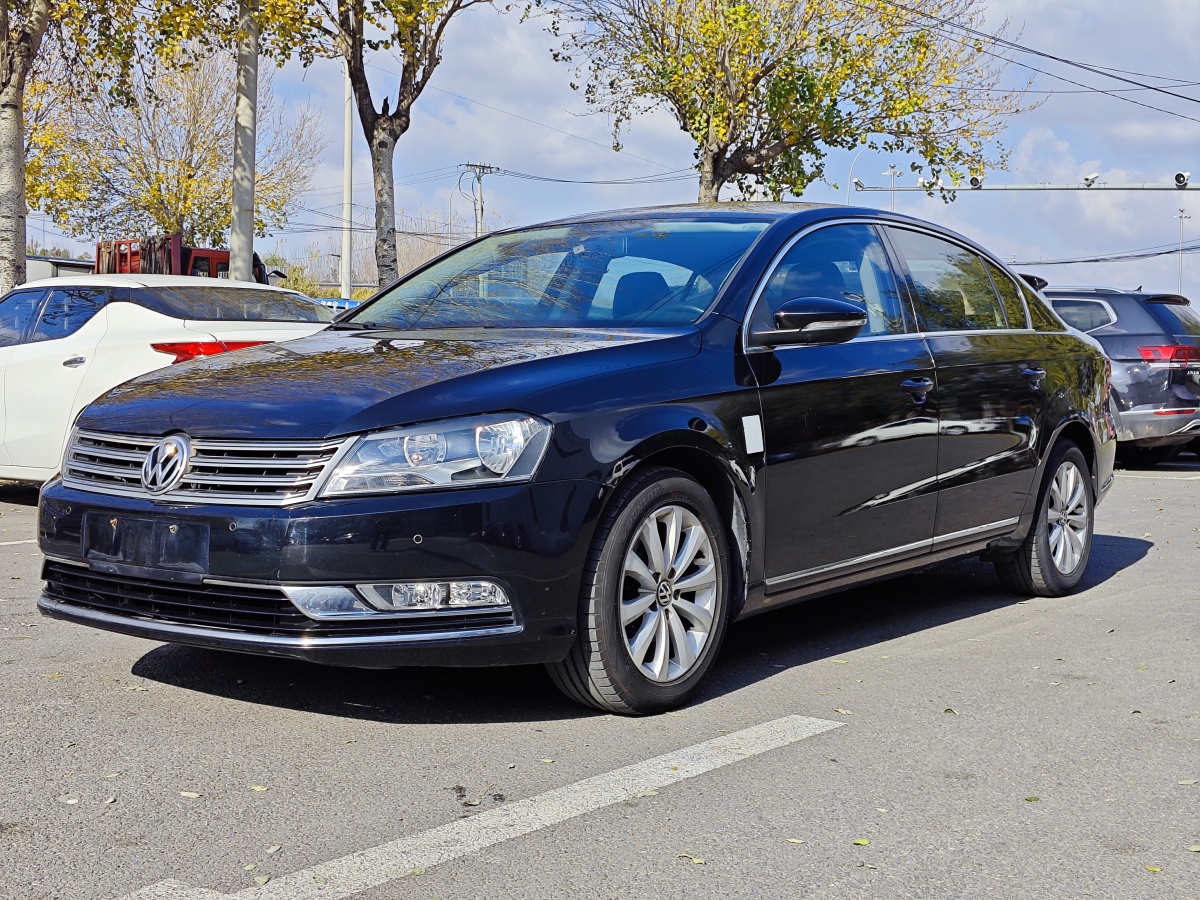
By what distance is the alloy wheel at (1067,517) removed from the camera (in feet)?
22.7

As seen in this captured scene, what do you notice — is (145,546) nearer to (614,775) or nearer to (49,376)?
(614,775)

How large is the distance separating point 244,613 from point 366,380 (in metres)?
0.77

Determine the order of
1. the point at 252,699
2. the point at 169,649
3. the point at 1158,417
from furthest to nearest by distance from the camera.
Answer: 1. the point at 1158,417
2. the point at 169,649
3. the point at 252,699

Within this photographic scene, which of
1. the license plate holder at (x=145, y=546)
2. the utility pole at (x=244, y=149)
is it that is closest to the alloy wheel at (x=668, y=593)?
the license plate holder at (x=145, y=546)

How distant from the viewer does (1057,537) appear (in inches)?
274

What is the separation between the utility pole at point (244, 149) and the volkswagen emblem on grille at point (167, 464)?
48.2 ft

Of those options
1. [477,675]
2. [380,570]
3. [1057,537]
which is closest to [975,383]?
[1057,537]

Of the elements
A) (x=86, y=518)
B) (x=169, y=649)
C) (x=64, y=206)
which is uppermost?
(x=64, y=206)

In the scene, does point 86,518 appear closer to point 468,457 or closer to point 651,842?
point 468,457

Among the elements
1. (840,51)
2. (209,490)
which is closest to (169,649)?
Answer: (209,490)

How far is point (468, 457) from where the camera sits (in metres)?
4.12

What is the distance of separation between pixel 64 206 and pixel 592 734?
4340 cm

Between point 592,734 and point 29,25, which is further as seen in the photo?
point 29,25

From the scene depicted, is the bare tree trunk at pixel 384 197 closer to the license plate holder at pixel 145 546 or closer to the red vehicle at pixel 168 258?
the red vehicle at pixel 168 258
